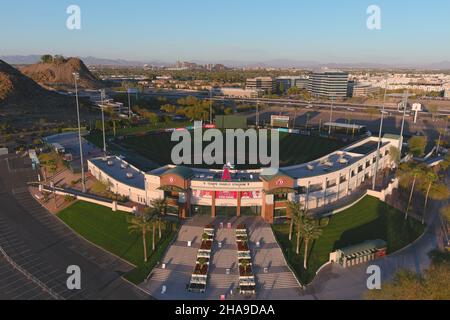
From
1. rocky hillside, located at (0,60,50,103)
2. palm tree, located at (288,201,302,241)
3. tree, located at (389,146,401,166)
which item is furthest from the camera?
rocky hillside, located at (0,60,50,103)

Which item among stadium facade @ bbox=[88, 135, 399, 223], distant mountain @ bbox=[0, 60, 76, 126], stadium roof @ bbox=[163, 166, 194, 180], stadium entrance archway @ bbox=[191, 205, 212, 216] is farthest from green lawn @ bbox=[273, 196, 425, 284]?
distant mountain @ bbox=[0, 60, 76, 126]

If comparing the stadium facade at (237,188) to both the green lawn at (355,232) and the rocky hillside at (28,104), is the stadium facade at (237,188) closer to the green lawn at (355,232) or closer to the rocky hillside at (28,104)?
the green lawn at (355,232)

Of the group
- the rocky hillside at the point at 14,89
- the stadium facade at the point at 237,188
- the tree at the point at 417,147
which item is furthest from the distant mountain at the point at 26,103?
the tree at the point at 417,147

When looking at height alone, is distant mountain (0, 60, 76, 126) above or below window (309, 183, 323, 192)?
above

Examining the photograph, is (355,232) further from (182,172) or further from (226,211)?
(182,172)

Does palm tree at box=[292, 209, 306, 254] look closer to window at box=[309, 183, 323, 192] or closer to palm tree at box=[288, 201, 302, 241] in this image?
palm tree at box=[288, 201, 302, 241]

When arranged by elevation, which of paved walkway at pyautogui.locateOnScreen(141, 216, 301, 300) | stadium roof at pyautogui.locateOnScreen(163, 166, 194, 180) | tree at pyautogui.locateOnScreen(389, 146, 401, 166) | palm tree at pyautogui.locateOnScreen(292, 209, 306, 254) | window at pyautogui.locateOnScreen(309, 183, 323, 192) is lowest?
paved walkway at pyautogui.locateOnScreen(141, 216, 301, 300)

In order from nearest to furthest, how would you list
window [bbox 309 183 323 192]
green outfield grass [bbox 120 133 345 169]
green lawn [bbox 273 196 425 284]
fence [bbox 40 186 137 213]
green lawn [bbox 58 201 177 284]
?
green lawn [bbox 58 201 177 284] → green lawn [bbox 273 196 425 284] → fence [bbox 40 186 137 213] → window [bbox 309 183 323 192] → green outfield grass [bbox 120 133 345 169]
